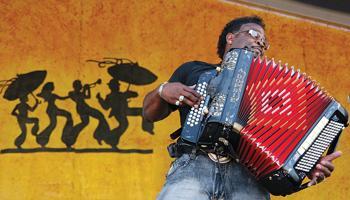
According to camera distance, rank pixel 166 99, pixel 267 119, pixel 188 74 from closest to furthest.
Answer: pixel 267 119
pixel 166 99
pixel 188 74

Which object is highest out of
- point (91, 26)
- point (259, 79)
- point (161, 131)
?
point (259, 79)

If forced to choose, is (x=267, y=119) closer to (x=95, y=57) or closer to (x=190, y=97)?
(x=190, y=97)

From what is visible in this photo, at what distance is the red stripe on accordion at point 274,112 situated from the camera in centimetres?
247

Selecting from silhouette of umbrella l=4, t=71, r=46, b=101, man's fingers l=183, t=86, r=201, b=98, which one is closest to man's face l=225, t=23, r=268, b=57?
man's fingers l=183, t=86, r=201, b=98

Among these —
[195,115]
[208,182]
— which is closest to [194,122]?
[195,115]

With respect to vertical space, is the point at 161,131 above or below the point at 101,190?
above

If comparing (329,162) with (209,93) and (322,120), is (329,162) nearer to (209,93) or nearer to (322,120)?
(322,120)

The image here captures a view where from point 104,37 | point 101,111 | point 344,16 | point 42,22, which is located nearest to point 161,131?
point 101,111

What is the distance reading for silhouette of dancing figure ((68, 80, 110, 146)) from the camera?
14.1ft

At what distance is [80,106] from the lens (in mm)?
4320

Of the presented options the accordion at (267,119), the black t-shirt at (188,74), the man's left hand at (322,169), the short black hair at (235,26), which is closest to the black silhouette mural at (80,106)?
the short black hair at (235,26)

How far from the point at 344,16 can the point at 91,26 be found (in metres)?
1.99

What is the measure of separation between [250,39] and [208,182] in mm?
657

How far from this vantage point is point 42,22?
4.31 meters
